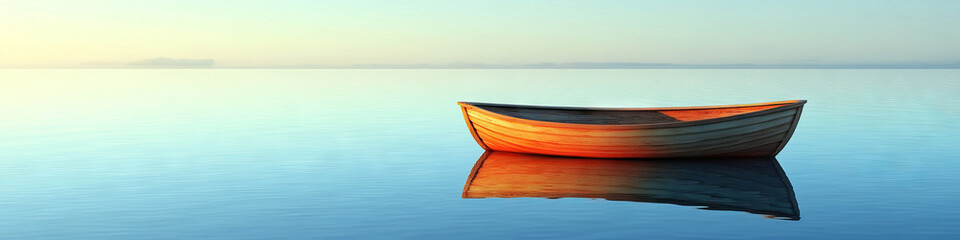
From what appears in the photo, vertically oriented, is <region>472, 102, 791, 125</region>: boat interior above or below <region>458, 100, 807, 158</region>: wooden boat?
above

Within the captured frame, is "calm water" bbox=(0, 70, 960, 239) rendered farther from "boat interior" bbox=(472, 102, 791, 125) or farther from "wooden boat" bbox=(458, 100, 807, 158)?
"boat interior" bbox=(472, 102, 791, 125)

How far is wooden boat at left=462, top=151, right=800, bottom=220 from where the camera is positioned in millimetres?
13914

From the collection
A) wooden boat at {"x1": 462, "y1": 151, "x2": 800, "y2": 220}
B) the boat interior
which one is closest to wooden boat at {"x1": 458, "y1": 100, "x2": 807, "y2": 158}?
wooden boat at {"x1": 462, "y1": 151, "x2": 800, "y2": 220}

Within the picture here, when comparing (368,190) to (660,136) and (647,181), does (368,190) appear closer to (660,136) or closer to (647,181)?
(647,181)

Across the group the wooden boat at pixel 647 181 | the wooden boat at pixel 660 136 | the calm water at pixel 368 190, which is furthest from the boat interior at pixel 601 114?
the wooden boat at pixel 647 181

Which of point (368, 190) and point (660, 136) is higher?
point (660, 136)

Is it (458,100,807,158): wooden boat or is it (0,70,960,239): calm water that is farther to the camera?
(458,100,807,158): wooden boat

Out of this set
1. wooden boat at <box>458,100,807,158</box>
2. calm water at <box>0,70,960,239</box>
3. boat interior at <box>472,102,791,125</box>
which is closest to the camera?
calm water at <box>0,70,960,239</box>

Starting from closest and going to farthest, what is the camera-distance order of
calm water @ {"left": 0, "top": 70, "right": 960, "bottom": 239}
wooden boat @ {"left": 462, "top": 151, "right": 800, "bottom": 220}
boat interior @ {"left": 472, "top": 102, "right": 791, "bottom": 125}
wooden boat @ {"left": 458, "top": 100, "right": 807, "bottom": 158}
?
1. calm water @ {"left": 0, "top": 70, "right": 960, "bottom": 239}
2. wooden boat @ {"left": 462, "top": 151, "right": 800, "bottom": 220}
3. wooden boat @ {"left": 458, "top": 100, "right": 807, "bottom": 158}
4. boat interior @ {"left": 472, "top": 102, "right": 791, "bottom": 125}

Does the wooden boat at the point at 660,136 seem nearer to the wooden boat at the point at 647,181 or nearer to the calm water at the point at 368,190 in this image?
the wooden boat at the point at 647,181

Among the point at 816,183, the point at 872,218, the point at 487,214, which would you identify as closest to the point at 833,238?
the point at 872,218

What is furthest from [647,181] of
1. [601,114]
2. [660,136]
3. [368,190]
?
[601,114]

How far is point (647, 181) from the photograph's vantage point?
16.1 metres

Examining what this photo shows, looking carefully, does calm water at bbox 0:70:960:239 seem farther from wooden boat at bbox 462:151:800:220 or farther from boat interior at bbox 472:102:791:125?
boat interior at bbox 472:102:791:125
